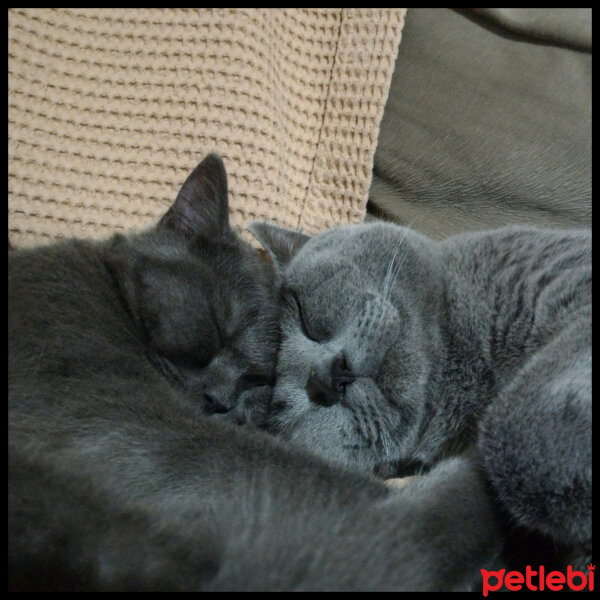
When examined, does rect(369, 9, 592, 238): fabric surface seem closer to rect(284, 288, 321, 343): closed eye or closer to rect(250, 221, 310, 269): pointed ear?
rect(250, 221, 310, 269): pointed ear

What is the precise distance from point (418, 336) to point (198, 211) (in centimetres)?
43

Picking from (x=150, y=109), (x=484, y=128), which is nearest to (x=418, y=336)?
(x=484, y=128)

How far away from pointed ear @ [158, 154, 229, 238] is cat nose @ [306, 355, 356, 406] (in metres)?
0.31

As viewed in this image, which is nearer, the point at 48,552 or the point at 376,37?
the point at 48,552

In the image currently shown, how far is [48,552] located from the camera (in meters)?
0.63

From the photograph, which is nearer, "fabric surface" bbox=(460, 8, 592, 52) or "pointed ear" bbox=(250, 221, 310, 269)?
"pointed ear" bbox=(250, 221, 310, 269)

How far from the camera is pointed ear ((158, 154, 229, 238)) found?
3.39 ft

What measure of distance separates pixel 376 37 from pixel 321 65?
0.46 feet

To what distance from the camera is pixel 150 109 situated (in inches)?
50.6

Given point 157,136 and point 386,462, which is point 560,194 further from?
point 157,136

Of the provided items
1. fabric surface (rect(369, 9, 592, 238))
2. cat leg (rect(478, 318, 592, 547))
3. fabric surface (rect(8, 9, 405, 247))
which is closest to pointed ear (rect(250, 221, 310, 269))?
fabric surface (rect(8, 9, 405, 247))

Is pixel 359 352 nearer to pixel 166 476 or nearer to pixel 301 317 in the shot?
Answer: pixel 301 317
